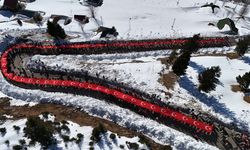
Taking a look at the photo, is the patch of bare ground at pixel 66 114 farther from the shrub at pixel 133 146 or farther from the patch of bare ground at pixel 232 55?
the patch of bare ground at pixel 232 55

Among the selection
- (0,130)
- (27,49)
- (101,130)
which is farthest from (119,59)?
(0,130)

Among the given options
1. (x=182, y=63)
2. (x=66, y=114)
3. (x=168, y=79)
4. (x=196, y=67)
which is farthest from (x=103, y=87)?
(x=196, y=67)

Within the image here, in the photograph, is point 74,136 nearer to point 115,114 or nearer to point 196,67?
point 115,114

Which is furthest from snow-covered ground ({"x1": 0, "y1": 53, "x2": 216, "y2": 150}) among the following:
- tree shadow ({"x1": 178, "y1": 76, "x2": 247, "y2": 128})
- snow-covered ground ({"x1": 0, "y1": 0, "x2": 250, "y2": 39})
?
snow-covered ground ({"x1": 0, "y1": 0, "x2": 250, "y2": 39})

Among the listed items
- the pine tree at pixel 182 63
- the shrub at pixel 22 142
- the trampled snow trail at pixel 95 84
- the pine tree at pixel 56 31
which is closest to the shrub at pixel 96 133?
the trampled snow trail at pixel 95 84

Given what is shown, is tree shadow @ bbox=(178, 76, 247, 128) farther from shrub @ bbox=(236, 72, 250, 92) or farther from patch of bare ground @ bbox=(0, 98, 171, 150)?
patch of bare ground @ bbox=(0, 98, 171, 150)

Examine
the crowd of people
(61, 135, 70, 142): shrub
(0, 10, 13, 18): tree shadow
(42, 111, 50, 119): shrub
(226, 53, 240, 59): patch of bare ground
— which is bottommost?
(61, 135, 70, 142): shrub

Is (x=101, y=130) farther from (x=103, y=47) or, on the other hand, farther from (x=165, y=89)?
(x=103, y=47)
